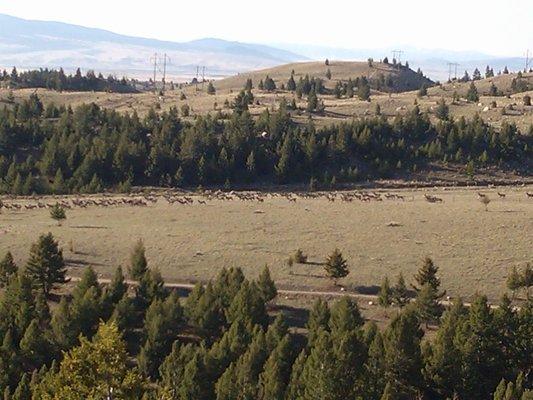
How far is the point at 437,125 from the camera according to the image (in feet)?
333

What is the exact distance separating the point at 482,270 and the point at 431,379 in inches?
660

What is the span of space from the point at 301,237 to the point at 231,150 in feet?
129

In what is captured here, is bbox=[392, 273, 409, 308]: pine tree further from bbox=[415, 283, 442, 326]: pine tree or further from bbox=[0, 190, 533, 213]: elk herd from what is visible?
bbox=[0, 190, 533, 213]: elk herd

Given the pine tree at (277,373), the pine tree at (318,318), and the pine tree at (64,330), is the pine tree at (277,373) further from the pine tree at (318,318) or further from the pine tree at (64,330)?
the pine tree at (64,330)

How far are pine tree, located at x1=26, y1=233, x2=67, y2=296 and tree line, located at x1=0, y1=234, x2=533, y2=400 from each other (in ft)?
0.24

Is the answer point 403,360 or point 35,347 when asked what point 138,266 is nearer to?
point 35,347

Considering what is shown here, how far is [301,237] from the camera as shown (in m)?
54.5

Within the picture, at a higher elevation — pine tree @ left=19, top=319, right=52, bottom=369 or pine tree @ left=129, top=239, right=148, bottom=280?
pine tree @ left=129, top=239, right=148, bottom=280

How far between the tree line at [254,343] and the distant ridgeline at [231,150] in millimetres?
44762

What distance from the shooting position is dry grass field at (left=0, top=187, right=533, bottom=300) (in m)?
46.2

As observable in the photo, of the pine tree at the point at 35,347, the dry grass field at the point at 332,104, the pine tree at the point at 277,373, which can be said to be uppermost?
the dry grass field at the point at 332,104

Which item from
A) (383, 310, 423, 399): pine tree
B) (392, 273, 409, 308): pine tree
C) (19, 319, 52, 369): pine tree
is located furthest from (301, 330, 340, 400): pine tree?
(19, 319, 52, 369): pine tree

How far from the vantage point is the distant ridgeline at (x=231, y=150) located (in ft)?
282

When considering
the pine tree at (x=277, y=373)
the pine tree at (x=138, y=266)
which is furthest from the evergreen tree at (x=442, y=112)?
the pine tree at (x=277, y=373)
